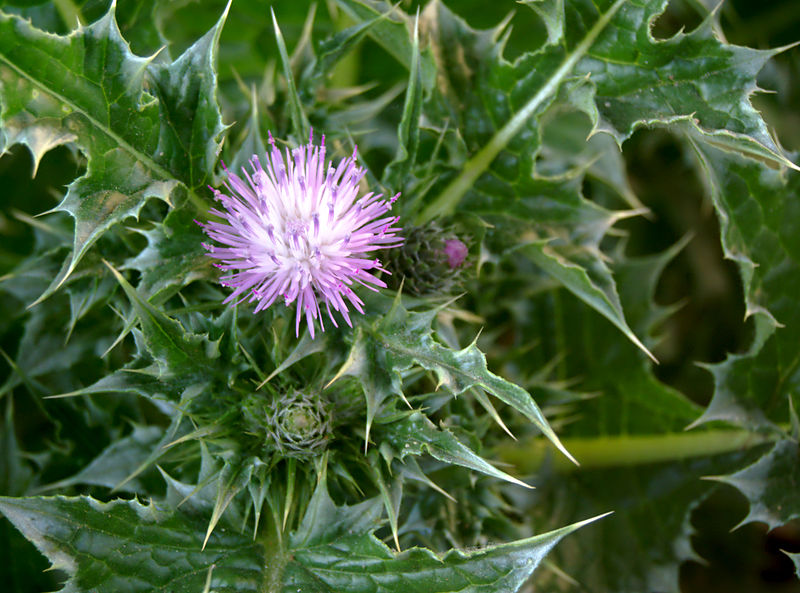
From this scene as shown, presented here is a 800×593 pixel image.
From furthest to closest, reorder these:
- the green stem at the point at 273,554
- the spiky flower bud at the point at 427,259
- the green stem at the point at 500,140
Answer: the green stem at the point at 500,140 < the spiky flower bud at the point at 427,259 < the green stem at the point at 273,554

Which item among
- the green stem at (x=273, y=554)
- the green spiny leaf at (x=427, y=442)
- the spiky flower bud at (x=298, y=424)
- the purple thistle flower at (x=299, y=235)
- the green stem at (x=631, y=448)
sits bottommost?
the green stem at (x=631, y=448)

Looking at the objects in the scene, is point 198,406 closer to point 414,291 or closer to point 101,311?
point 414,291

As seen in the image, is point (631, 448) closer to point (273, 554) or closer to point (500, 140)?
point (500, 140)

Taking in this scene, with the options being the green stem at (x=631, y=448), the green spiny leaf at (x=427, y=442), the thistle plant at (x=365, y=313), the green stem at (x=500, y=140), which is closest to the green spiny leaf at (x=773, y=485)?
the thistle plant at (x=365, y=313)

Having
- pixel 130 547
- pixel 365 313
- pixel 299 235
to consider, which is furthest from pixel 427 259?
pixel 130 547

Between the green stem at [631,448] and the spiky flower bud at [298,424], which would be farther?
the green stem at [631,448]

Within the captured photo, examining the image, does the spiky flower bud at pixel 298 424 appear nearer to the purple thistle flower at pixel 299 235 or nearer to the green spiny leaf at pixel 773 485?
the purple thistle flower at pixel 299 235

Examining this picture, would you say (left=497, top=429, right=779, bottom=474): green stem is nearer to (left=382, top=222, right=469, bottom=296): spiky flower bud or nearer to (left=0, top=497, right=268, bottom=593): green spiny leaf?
(left=382, top=222, right=469, bottom=296): spiky flower bud

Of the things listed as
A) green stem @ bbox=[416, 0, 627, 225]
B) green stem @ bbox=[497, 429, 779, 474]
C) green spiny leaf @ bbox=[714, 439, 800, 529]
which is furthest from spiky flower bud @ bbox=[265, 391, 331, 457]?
green spiny leaf @ bbox=[714, 439, 800, 529]
